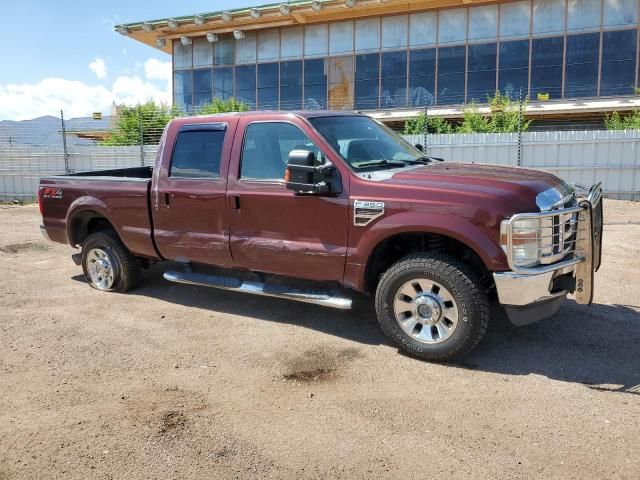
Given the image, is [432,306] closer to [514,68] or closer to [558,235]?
[558,235]

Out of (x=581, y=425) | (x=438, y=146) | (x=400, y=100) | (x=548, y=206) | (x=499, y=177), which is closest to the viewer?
(x=581, y=425)

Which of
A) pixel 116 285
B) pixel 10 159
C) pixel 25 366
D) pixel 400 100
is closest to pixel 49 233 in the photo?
pixel 116 285

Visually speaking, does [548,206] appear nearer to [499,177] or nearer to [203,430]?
[499,177]

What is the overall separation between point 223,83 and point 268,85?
263cm

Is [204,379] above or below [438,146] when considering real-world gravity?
below

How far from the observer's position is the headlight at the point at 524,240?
13.7ft

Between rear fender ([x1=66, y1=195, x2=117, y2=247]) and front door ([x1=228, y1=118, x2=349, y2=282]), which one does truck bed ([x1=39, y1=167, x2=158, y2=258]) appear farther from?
front door ([x1=228, y1=118, x2=349, y2=282])

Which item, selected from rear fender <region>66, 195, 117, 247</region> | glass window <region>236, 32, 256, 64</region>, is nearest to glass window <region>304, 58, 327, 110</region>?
glass window <region>236, 32, 256, 64</region>

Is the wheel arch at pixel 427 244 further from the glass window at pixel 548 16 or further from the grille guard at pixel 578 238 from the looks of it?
the glass window at pixel 548 16

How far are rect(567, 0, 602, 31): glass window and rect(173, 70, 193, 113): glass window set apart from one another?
18.1 metres

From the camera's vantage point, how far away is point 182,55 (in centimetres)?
3041

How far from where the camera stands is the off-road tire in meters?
6.71

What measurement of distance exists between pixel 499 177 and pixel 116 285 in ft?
14.9

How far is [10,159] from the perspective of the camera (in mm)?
18875
